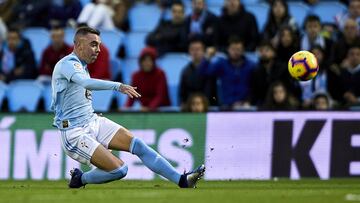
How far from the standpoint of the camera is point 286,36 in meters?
17.8

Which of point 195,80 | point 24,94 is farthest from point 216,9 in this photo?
point 24,94

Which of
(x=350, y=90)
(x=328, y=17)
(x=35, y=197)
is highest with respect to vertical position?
(x=328, y=17)

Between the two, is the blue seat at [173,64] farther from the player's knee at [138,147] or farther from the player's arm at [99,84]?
the player's arm at [99,84]

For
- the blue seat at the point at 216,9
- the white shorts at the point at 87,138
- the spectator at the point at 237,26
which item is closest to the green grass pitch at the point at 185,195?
the white shorts at the point at 87,138

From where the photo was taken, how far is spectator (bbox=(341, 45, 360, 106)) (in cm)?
1744

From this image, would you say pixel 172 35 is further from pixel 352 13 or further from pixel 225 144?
pixel 225 144

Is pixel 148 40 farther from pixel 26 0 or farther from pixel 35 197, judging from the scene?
pixel 35 197

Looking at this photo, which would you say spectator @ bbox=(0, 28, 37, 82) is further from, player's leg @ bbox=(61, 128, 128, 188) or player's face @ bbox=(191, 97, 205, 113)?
player's leg @ bbox=(61, 128, 128, 188)

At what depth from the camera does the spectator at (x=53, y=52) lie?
19359 mm

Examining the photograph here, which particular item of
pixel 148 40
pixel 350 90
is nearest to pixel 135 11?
pixel 148 40

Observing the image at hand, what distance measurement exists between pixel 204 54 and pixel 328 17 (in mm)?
2686

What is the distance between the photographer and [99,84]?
37.6 feet

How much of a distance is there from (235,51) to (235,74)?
1.35 feet

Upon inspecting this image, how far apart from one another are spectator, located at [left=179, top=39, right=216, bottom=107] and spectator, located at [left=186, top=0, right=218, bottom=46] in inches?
32.3
